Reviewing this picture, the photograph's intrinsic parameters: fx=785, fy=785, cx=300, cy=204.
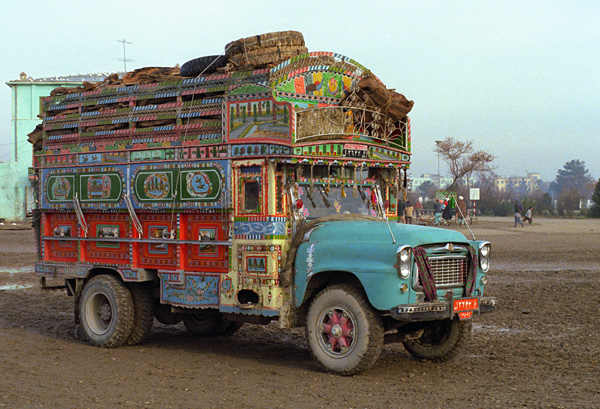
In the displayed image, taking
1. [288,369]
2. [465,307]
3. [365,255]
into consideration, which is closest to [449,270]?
[465,307]

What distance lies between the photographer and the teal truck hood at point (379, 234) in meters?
8.34

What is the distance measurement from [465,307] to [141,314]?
459cm

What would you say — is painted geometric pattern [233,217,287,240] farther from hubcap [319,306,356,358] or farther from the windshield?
hubcap [319,306,356,358]

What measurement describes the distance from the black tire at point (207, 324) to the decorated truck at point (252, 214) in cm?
3

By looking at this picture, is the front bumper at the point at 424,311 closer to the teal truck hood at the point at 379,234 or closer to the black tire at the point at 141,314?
the teal truck hood at the point at 379,234

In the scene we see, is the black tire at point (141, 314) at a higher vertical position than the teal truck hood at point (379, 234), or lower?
lower

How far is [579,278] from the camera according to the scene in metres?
17.1

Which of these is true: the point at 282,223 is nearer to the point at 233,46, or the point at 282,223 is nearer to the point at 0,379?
the point at 233,46

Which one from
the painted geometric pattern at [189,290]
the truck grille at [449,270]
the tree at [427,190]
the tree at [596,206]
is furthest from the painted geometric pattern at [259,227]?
the tree at [427,190]

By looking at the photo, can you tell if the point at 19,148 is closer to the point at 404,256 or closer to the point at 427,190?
the point at 404,256

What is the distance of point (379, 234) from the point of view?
852cm

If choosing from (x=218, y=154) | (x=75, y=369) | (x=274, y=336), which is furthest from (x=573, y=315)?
(x=75, y=369)

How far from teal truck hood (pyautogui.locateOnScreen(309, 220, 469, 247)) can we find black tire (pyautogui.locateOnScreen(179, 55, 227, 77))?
2.80 metres

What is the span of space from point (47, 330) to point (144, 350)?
247 centimetres
